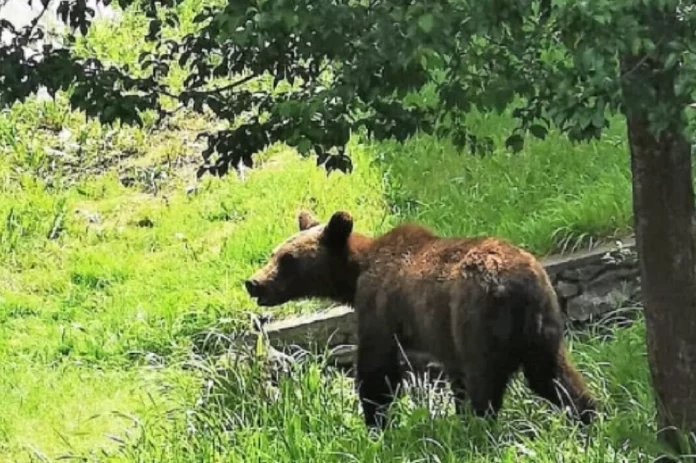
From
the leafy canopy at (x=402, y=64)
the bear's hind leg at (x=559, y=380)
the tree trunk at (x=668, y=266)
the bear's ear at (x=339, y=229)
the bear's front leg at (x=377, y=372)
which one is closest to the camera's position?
the leafy canopy at (x=402, y=64)

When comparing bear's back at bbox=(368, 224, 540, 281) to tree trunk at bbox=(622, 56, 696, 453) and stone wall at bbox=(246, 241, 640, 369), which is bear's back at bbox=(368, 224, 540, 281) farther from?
stone wall at bbox=(246, 241, 640, 369)

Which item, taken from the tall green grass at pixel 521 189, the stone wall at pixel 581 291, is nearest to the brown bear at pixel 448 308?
the stone wall at pixel 581 291

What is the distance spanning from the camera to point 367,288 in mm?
6793

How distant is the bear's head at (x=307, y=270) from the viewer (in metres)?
7.27

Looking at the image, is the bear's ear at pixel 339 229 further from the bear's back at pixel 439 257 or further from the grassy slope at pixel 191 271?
the grassy slope at pixel 191 271

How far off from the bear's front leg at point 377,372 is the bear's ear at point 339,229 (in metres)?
0.69

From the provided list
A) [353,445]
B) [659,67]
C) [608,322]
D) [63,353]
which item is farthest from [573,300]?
[659,67]

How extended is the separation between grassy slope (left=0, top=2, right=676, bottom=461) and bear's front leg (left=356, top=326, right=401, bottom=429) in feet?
0.47

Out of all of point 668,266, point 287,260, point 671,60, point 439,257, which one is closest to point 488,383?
point 439,257

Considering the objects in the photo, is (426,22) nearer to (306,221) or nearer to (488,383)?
(488,383)

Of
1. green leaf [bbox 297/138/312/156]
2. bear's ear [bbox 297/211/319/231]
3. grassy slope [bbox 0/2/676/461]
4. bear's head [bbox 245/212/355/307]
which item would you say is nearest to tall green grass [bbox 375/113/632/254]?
grassy slope [bbox 0/2/676/461]

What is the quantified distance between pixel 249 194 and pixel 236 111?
5.77 m

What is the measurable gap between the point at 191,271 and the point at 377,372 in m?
3.69

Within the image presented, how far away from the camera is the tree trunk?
192 inches
